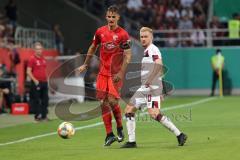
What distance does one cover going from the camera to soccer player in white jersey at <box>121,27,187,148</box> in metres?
14.5

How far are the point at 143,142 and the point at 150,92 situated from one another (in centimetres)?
169

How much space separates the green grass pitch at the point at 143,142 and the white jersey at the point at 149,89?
84cm

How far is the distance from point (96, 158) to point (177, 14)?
27.4 m

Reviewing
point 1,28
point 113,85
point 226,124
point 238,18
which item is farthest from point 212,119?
point 238,18

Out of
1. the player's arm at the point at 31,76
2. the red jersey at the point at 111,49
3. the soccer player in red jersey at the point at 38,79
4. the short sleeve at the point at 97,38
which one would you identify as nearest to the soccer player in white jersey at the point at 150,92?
the red jersey at the point at 111,49

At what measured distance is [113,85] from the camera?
1538 cm

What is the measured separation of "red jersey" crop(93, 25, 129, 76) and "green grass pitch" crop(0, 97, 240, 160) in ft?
5.01

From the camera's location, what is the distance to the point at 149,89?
14.6 meters

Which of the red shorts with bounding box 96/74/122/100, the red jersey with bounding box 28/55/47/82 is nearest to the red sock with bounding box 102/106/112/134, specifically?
the red shorts with bounding box 96/74/122/100

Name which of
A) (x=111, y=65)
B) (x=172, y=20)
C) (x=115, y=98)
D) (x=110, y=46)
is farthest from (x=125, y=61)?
(x=172, y=20)

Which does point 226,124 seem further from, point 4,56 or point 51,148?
point 4,56

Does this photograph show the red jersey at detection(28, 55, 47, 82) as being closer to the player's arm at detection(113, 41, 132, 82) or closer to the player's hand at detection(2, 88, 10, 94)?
the player's hand at detection(2, 88, 10, 94)

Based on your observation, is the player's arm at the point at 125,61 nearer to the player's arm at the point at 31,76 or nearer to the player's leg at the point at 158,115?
the player's leg at the point at 158,115

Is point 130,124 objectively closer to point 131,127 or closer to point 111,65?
point 131,127
